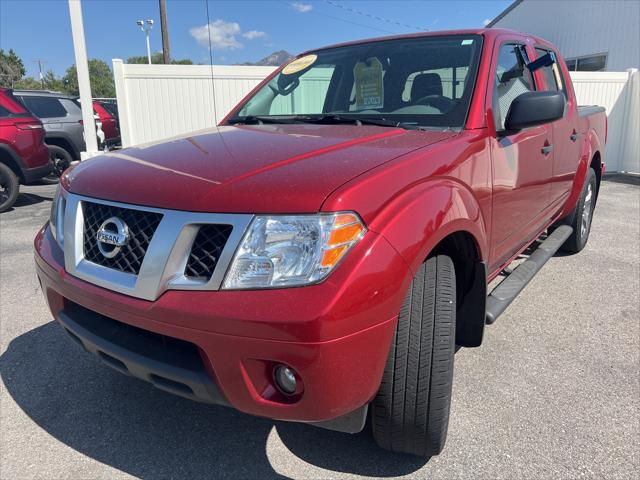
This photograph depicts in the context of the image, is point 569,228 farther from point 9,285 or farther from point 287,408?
point 9,285

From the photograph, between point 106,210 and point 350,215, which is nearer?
point 350,215

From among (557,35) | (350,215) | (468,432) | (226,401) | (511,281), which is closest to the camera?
(350,215)

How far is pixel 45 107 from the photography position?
1008 cm

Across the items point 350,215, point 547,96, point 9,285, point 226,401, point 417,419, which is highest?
point 547,96

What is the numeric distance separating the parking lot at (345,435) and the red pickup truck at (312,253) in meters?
0.36

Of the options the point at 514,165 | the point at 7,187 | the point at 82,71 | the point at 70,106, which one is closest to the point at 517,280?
the point at 514,165

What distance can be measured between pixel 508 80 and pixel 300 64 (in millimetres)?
1389

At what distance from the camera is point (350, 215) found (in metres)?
1.56

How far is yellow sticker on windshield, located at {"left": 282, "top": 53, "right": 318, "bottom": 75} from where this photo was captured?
3438mm

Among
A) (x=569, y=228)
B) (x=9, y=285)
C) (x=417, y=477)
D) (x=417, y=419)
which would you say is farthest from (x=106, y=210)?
(x=569, y=228)

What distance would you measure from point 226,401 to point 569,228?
3.52m

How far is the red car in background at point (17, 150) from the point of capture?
24.5ft

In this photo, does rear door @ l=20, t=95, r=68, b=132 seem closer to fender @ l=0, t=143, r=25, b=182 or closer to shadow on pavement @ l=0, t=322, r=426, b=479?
fender @ l=0, t=143, r=25, b=182

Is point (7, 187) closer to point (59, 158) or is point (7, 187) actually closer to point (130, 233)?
point (59, 158)
